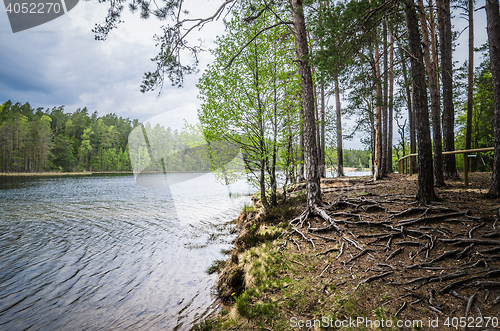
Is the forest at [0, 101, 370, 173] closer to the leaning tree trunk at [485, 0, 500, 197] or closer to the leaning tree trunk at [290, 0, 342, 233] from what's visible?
the leaning tree trunk at [290, 0, 342, 233]

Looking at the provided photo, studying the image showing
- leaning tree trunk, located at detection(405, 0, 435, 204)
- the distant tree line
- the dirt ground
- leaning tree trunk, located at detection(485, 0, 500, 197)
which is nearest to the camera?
the dirt ground

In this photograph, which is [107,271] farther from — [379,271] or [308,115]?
[308,115]

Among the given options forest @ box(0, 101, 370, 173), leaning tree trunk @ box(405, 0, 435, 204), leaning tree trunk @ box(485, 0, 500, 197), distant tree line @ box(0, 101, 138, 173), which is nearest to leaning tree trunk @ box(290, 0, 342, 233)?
leaning tree trunk @ box(405, 0, 435, 204)

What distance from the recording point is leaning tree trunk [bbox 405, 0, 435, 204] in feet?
17.9

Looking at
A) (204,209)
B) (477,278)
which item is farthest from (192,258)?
(204,209)

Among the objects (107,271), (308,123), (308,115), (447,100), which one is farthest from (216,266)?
Result: (447,100)

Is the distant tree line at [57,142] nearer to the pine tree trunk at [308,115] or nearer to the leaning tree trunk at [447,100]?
the pine tree trunk at [308,115]

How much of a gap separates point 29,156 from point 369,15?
7332cm

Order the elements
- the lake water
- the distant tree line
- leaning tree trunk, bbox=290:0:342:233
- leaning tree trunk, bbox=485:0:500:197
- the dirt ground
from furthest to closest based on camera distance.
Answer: the distant tree line
leaning tree trunk, bbox=290:0:342:233
leaning tree trunk, bbox=485:0:500:197
the lake water
the dirt ground

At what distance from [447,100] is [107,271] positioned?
13983mm

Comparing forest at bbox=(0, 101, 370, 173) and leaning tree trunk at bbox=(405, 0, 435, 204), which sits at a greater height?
forest at bbox=(0, 101, 370, 173)

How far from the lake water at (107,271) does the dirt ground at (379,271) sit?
1352 millimetres

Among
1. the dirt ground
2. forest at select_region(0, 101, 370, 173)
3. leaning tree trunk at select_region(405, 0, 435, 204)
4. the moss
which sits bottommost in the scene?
the moss

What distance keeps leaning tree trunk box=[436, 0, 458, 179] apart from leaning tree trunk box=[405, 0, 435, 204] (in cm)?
396
